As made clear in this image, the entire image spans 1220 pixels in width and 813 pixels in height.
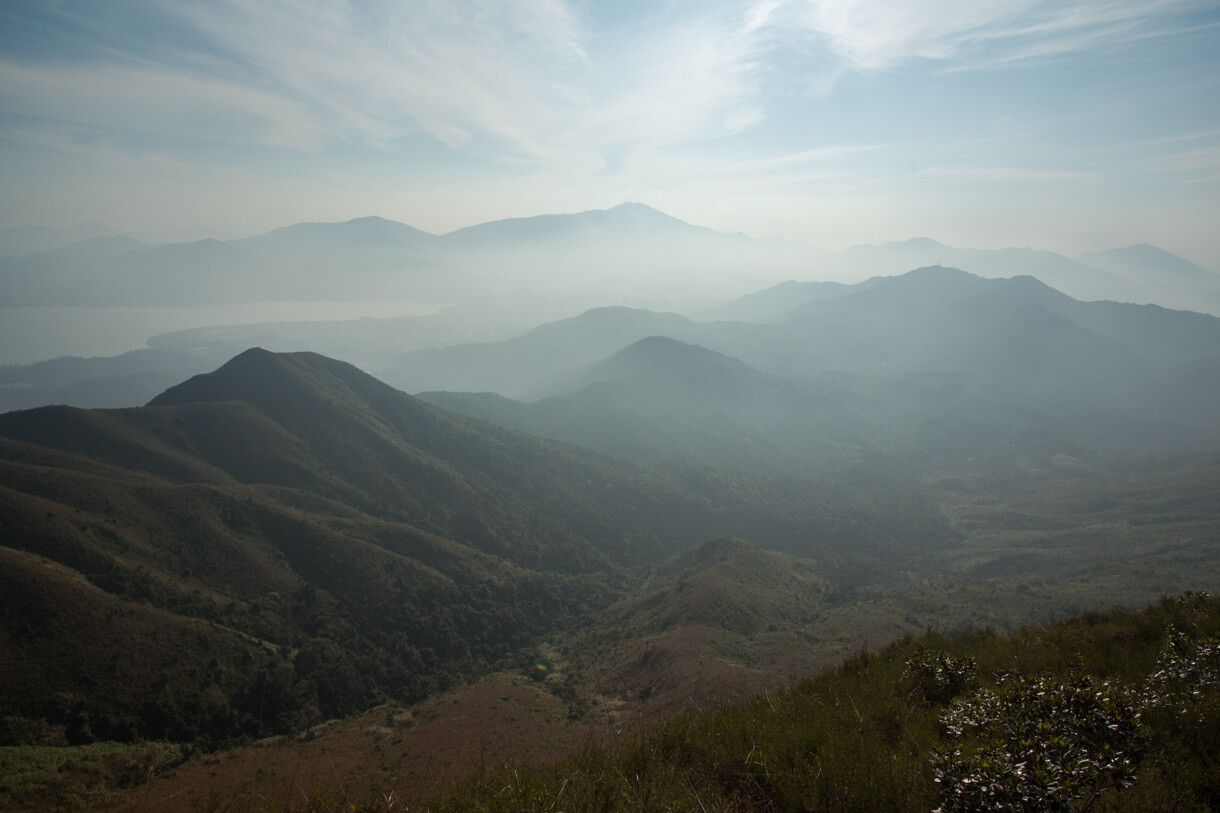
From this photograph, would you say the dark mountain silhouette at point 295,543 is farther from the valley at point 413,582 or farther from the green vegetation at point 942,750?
the green vegetation at point 942,750

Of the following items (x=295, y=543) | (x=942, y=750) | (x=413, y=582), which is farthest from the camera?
(x=413, y=582)

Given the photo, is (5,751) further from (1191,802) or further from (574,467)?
(574,467)

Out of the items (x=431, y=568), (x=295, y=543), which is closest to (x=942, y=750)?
(x=295, y=543)

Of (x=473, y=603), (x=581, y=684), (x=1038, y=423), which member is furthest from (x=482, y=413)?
(x=1038, y=423)

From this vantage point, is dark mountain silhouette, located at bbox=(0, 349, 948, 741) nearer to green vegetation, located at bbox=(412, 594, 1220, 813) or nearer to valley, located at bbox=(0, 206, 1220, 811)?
valley, located at bbox=(0, 206, 1220, 811)

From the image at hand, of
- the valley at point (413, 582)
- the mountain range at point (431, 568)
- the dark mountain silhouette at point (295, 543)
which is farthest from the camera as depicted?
the dark mountain silhouette at point (295, 543)

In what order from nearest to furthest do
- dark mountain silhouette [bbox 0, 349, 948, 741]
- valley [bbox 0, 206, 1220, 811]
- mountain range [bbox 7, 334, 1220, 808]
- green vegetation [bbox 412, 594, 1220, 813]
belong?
green vegetation [bbox 412, 594, 1220, 813] → valley [bbox 0, 206, 1220, 811] → mountain range [bbox 7, 334, 1220, 808] → dark mountain silhouette [bbox 0, 349, 948, 741]

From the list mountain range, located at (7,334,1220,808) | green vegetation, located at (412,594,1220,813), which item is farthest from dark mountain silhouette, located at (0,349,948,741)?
green vegetation, located at (412,594,1220,813)

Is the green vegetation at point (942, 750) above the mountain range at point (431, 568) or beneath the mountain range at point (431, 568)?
above

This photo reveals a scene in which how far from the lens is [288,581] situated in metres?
53.6

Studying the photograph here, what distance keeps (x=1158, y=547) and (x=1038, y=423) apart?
129204 millimetres

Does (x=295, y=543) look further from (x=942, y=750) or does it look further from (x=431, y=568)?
(x=942, y=750)

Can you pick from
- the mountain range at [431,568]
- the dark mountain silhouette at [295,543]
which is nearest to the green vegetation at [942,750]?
the mountain range at [431,568]

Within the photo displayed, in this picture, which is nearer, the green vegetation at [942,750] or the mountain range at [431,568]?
the green vegetation at [942,750]
